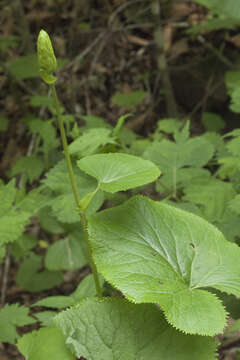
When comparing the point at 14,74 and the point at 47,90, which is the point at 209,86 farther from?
the point at 14,74

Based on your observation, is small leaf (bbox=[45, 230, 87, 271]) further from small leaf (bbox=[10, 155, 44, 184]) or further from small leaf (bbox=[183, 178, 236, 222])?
small leaf (bbox=[183, 178, 236, 222])

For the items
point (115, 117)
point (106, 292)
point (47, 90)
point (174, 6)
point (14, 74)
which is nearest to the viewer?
point (106, 292)

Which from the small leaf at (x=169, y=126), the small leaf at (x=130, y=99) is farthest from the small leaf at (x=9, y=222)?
the small leaf at (x=130, y=99)

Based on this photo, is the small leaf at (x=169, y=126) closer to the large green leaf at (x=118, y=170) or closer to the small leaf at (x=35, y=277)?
the small leaf at (x=35, y=277)

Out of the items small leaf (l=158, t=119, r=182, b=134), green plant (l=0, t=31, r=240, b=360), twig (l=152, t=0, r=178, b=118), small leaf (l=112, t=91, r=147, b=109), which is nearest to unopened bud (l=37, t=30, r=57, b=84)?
green plant (l=0, t=31, r=240, b=360)

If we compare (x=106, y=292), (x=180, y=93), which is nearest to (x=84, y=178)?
(x=106, y=292)
